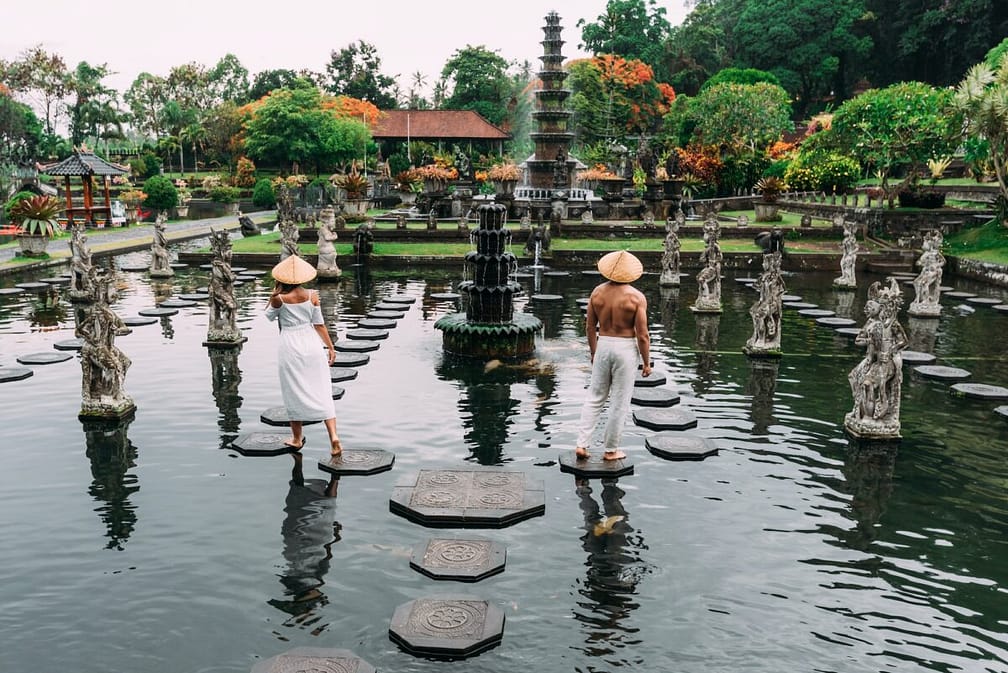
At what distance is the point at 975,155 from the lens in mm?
28828

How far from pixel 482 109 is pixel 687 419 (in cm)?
6180

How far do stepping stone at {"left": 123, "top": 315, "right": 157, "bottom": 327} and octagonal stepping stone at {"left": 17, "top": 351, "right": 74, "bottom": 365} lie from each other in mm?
2693

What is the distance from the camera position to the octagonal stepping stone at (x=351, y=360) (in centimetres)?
1259

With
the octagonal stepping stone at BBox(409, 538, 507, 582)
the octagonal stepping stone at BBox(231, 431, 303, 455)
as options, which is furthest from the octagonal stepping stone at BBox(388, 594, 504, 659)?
the octagonal stepping stone at BBox(231, 431, 303, 455)

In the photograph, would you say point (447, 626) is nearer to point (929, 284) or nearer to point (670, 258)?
point (929, 284)

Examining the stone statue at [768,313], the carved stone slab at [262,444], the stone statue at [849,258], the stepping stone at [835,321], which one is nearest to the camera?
the carved stone slab at [262,444]

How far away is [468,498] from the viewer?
7.45 m

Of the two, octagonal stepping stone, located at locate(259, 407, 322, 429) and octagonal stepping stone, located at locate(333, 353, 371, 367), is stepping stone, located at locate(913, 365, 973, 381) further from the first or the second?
octagonal stepping stone, located at locate(259, 407, 322, 429)

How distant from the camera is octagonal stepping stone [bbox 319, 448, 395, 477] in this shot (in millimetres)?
8102

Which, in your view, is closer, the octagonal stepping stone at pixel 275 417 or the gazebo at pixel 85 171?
the octagonal stepping stone at pixel 275 417

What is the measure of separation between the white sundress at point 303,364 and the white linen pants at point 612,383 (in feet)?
8.94

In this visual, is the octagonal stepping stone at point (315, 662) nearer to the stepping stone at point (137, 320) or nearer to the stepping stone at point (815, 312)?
the stepping stone at point (137, 320)

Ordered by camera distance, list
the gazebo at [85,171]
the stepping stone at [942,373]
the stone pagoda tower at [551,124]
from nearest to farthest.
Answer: the stepping stone at [942,373], the gazebo at [85,171], the stone pagoda tower at [551,124]

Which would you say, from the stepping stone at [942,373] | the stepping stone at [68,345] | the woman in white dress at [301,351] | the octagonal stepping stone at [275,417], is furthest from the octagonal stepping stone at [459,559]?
the stepping stone at [68,345]
